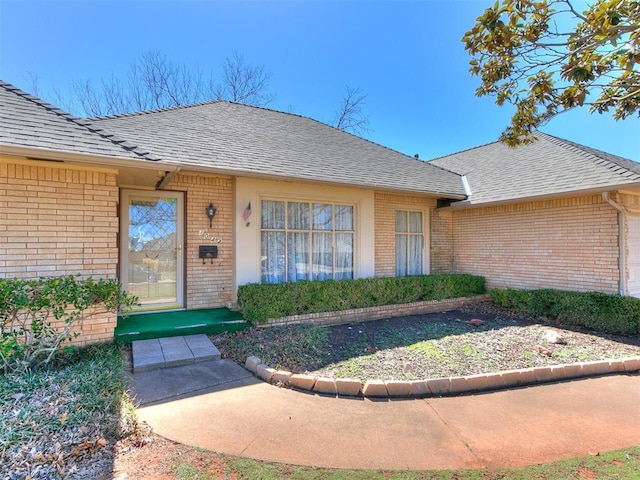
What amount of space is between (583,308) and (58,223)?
1011 cm

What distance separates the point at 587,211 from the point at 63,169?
1066 cm

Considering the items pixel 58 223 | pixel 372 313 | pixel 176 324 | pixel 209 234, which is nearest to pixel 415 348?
pixel 372 313

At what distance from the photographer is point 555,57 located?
3.79 m

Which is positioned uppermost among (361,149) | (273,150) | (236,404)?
(361,149)

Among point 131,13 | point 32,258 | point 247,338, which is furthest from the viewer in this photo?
point 131,13

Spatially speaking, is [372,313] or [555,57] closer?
[555,57]

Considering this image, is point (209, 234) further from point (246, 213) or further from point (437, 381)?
point (437, 381)

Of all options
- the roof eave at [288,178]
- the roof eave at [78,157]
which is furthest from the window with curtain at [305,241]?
the roof eave at [78,157]

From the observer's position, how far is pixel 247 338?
18.4 ft

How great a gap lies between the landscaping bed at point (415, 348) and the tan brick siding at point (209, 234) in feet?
5.23

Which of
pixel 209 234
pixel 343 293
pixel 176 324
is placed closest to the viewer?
pixel 176 324

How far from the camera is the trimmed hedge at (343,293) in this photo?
636cm

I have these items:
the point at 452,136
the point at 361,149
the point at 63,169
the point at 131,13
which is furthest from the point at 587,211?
the point at 131,13

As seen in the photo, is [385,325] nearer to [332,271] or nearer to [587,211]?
[332,271]
